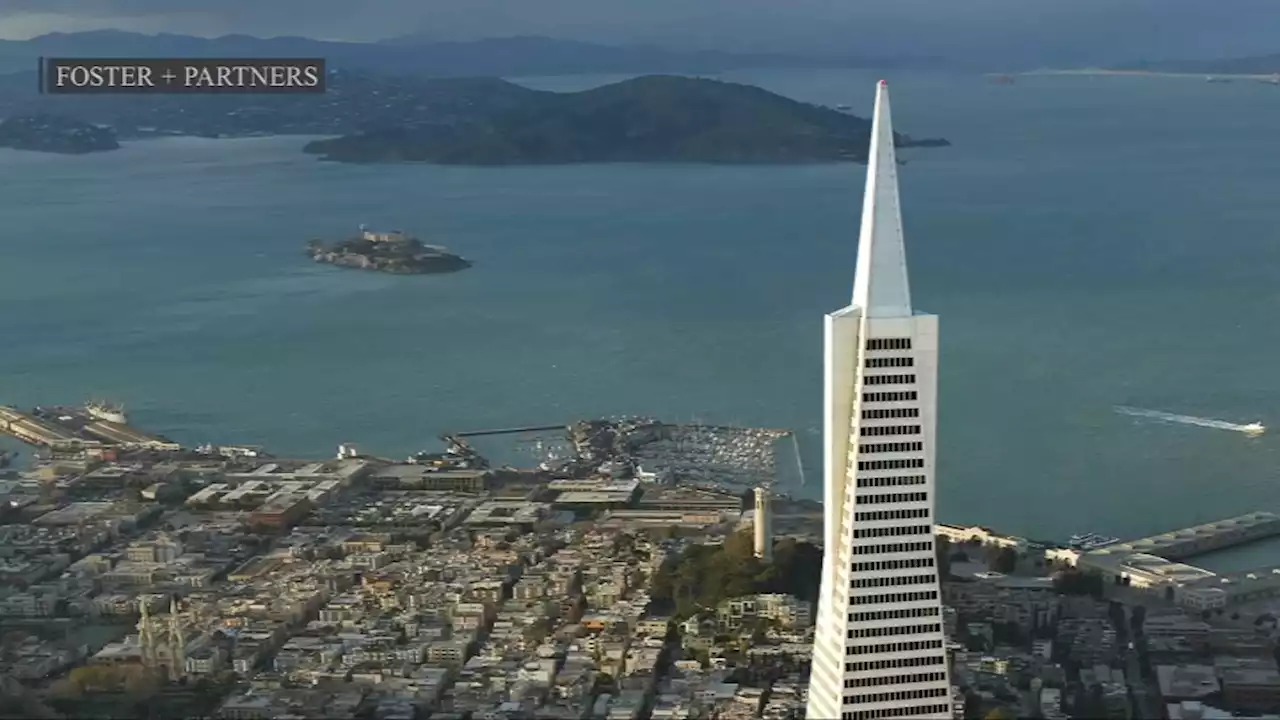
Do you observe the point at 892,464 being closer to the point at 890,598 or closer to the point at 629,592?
the point at 890,598

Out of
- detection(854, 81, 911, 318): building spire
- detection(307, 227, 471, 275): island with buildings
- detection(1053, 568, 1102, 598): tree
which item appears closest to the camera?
detection(854, 81, 911, 318): building spire

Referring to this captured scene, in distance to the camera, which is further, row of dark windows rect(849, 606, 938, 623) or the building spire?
row of dark windows rect(849, 606, 938, 623)

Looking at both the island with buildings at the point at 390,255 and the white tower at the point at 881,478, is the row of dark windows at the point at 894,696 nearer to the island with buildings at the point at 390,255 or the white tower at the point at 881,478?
the white tower at the point at 881,478

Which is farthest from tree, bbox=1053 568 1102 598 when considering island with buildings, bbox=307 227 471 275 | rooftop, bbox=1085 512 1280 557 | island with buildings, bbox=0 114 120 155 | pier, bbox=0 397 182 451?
island with buildings, bbox=0 114 120 155

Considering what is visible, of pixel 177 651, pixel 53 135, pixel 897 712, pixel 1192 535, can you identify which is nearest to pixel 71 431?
pixel 177 651

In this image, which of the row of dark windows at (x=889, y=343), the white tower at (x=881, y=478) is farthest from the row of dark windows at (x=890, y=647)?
the row of dark windows at (x=889, y=343)

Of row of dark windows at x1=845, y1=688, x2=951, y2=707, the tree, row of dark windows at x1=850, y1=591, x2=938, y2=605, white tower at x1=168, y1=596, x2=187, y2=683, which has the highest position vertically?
row of dark windows at x1=850, y1=591, x2=938, y2=605

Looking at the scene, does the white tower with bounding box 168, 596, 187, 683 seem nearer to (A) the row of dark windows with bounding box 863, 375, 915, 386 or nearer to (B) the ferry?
(A) the row of dark windows with bounding box 863, 375, 915, 386

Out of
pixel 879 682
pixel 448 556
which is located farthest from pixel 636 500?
pixel 879 682
